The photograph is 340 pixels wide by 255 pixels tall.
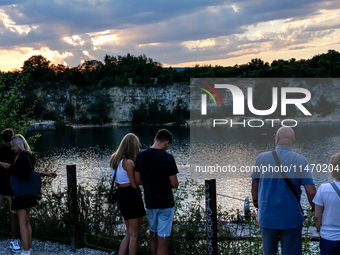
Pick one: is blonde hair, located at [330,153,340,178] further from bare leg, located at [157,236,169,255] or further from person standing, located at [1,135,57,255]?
person standing, located at [1,135,57,255]

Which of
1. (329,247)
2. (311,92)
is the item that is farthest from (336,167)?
(311,92)

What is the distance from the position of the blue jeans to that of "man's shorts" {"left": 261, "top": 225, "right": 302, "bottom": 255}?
258 millimetres

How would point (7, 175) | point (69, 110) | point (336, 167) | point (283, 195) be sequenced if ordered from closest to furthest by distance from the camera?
point (336, 167) < point (283, 195) < point (7, 175) < point (69, 110)

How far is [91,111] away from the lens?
78.3 metres

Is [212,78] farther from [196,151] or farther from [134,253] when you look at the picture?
[134,253]

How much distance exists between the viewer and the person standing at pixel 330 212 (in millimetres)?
2824

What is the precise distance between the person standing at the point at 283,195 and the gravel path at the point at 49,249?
85.1 inches

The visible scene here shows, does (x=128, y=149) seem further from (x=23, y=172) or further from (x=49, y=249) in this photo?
(x=49, y=249)

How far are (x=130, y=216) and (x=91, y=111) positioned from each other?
76403mm

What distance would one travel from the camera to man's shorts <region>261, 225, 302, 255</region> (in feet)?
10.4

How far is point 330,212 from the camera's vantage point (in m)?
2.85

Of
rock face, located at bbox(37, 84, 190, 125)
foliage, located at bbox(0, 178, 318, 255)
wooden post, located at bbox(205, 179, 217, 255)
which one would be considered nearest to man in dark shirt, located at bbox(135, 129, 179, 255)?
wooden post, located at bbox(205, 179, 217, 255)

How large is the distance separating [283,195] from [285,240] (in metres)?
0.41

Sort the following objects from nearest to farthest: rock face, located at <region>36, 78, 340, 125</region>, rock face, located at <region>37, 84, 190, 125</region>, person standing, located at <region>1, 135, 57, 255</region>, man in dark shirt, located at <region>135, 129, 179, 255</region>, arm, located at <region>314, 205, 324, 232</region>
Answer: arm, located at <region>314, 205, 324, 232</region>
man in dark shirt, located at <region>135, 129, 179, 255</region>
person standing, located at <region>1, 135, 57, 255</region>
rock face, located at <region>37, 84, 190, 125</region>
rock face, located at <region>36, 78, 340, 125</region>
